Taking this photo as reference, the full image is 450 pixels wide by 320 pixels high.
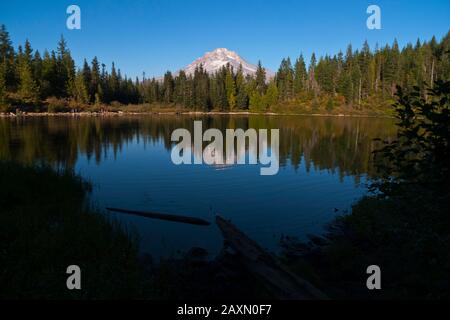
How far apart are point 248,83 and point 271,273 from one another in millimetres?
155862

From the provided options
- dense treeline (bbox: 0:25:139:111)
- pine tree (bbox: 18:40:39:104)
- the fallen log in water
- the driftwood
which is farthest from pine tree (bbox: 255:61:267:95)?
the driftwood

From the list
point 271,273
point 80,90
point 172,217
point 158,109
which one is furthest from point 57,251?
point 158,109

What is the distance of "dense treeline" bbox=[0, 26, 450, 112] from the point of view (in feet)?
381

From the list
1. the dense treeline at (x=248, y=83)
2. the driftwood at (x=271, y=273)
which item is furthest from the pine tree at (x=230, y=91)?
the driftwood at (x=271, y=273)

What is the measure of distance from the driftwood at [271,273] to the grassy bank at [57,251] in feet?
9.81

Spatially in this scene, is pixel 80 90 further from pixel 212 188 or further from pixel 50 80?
pixel 212 188

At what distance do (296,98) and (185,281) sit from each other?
496 ft

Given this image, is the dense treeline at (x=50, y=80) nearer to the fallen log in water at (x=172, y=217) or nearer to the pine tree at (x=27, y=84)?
the pine tree at (x=27, y=84)

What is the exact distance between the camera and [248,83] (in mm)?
159125

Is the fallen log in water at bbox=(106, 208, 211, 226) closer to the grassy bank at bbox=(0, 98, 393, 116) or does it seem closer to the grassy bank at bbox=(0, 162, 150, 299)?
the grassy bank at bbox=(0, 162, 150, 299)

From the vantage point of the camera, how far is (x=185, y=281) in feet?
31.6

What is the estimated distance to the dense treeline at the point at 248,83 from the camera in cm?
11625

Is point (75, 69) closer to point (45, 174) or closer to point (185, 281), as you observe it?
point (45, 174)
